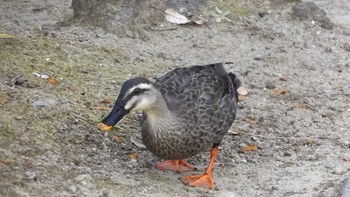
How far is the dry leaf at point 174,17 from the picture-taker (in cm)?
828

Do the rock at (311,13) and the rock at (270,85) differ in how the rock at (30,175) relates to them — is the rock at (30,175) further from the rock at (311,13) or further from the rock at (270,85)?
the rock at (311,13)

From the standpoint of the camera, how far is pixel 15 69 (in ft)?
21.9

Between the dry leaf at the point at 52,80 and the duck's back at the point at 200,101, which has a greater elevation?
the duck's back at the point at 200,101

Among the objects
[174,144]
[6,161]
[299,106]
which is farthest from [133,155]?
[299,106]

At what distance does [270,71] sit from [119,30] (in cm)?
153

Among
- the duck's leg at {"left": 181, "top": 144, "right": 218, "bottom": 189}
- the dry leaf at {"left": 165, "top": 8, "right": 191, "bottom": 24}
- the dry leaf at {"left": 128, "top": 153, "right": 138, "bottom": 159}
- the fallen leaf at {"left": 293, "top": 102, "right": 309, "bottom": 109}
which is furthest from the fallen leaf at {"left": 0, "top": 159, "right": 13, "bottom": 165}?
the dry leaf at {"left": 165, "top": 8, "right": 191, "bottom": 24}

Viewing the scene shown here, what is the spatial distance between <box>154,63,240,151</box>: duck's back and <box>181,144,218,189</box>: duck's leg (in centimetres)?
12

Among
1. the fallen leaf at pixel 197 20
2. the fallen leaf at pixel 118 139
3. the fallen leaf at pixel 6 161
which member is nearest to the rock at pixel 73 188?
the fallen leaf at pixel 6 161

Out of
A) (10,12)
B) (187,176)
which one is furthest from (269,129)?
(10,12)

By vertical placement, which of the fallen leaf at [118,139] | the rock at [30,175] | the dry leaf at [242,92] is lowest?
the dry leaf at [242,92]

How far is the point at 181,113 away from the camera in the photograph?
5645mm

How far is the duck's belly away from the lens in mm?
5582

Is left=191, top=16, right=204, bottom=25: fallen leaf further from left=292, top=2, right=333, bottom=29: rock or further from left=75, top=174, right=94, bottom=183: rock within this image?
left=75, top=174, right=94, bottom=183: rock

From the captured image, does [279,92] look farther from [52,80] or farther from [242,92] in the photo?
[52,80]
